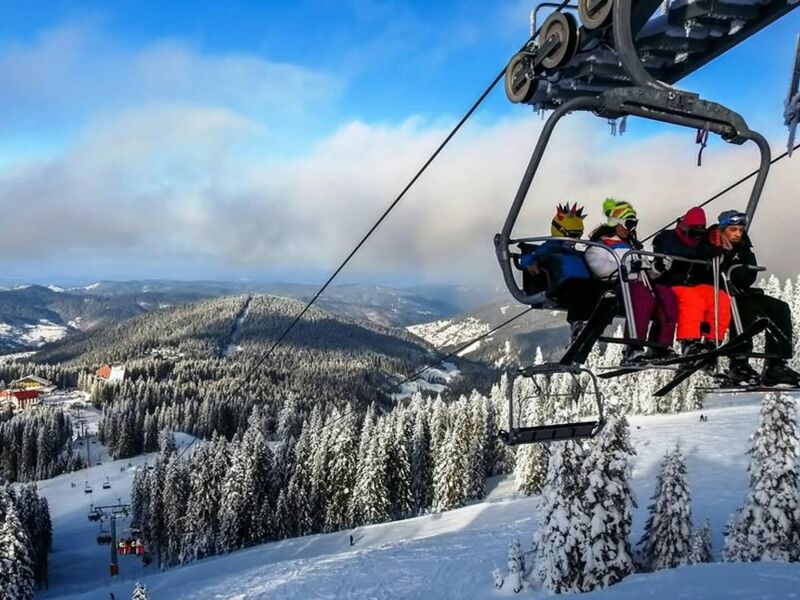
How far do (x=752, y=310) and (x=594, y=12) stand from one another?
10.9 feet

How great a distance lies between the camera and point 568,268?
5867 mm

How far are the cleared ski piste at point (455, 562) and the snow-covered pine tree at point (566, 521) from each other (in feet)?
7.22

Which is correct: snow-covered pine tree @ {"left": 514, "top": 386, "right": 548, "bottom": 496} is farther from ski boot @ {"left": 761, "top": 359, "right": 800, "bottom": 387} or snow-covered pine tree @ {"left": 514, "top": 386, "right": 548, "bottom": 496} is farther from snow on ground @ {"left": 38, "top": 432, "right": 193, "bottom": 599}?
ski boot @ {"left": 761, "top": 359, "right": 800, "bottom": 387}

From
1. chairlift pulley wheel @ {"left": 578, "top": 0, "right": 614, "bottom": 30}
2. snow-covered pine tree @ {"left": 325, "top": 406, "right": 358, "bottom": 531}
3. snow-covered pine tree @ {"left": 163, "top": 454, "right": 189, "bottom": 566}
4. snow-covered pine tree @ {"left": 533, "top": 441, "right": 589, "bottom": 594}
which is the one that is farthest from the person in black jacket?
snow-covered pine tree @ {"left": 163, "top": 454, "right": 189, "bottom": 566}

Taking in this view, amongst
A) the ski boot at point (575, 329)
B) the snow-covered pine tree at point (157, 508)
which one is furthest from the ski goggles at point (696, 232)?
the snow-covered pine tree at point (157, 508)

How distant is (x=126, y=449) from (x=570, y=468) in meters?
103

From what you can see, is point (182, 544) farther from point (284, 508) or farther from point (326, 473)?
point (326, 473)

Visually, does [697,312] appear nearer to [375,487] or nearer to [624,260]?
[624,260]

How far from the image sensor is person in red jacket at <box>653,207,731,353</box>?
5.76 meters

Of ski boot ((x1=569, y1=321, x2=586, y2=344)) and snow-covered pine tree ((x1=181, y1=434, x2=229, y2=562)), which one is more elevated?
ski boot ((x1=569, y1=321, x2=586, y2=344))

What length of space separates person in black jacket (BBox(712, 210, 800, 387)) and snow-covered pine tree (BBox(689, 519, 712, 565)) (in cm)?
2415

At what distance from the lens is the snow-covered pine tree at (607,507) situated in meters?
25.2

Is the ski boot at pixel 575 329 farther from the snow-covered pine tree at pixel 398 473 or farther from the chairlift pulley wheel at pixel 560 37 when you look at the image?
the snow-covered pine tree at pixel 398 473

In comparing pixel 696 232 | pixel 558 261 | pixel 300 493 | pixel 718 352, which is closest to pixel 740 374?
pixel 718 352
